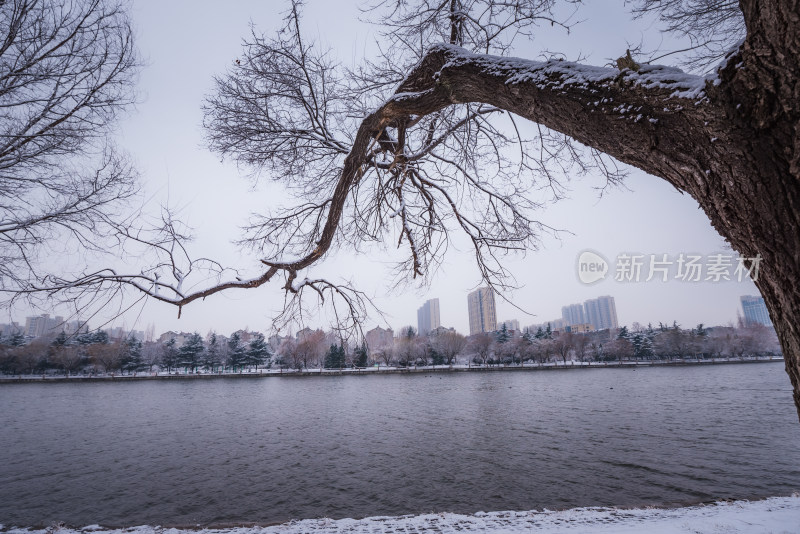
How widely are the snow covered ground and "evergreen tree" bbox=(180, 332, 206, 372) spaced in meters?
78.9

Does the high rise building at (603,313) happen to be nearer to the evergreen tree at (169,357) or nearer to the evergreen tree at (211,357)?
the evergreen tree at (211,357)

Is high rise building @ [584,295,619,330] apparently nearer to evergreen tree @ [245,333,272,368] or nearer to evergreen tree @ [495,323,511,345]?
evergreen tree @ [495,323,511,345]

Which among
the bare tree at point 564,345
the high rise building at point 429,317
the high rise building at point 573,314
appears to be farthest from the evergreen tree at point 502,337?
the high rise building at point 573,314

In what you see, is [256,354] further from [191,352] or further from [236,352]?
[191,352]

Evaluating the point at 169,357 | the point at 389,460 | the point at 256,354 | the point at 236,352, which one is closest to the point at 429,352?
the point at 256,354

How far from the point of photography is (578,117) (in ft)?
5.24

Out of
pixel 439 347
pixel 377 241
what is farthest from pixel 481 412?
pixel 439 347

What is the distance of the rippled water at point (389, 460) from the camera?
1005 cm

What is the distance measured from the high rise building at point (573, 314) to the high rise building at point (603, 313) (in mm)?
4148

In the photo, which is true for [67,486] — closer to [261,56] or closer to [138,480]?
[138,480]

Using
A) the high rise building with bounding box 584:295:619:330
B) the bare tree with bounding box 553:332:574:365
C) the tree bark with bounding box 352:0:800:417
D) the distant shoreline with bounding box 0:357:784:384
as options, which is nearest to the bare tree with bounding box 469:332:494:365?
the distant shoreline with bounding box 0:357:784:384

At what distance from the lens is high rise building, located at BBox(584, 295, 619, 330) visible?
163 meters

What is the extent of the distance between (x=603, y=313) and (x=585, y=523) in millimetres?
182941

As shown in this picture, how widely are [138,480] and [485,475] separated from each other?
471 inches
